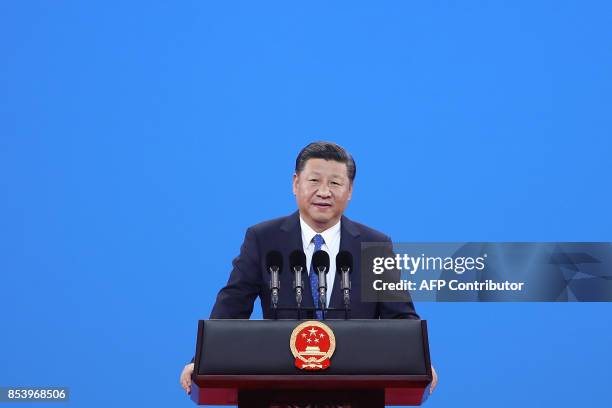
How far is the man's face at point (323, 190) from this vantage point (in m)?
2.60

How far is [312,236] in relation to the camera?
2.64 meters

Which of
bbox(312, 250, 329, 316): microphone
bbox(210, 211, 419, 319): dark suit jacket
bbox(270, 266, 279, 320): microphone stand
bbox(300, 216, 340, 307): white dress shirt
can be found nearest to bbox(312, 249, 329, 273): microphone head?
bbox(312, 250, 329, 316): microphone

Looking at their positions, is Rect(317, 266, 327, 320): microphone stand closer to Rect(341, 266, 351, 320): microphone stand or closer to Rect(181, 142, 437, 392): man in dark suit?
Rect(341, 266, 351, 320): microphone stand

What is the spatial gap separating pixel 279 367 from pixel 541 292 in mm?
1827

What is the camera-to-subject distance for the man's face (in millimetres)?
2602

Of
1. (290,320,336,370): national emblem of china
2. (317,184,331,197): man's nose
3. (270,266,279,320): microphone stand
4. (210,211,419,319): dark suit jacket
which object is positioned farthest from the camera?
(317,184,331,197): man's nose

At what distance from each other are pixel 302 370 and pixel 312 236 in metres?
0.67

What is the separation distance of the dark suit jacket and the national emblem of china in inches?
12.6

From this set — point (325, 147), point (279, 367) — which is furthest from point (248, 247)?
point (279, 367)

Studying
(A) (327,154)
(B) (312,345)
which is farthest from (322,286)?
(A) (327,154)

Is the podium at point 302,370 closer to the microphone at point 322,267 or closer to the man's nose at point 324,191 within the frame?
the microphone at point 322,267

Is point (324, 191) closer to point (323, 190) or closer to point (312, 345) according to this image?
point (323, 190)

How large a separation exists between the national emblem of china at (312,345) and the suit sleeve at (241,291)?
52 centimetres

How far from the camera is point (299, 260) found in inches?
88.7
